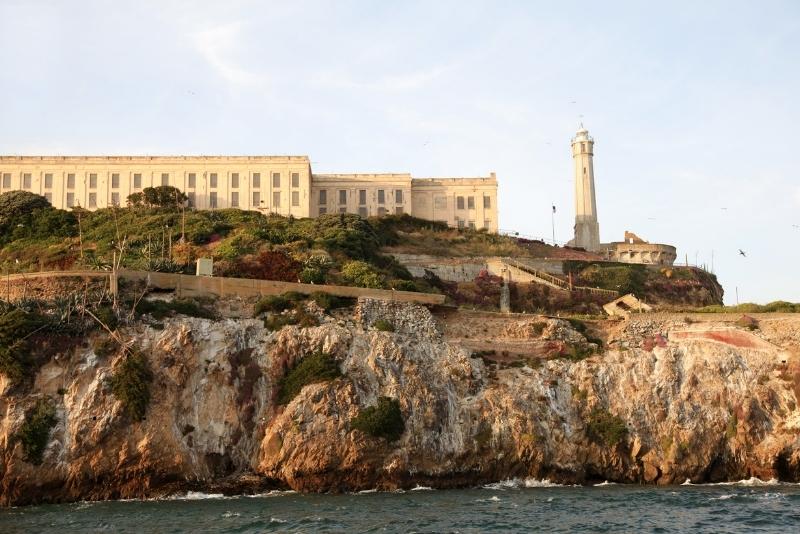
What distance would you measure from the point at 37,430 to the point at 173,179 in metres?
51.0

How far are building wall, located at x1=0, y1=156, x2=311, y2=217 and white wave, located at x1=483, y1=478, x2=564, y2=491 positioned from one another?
47206 mm

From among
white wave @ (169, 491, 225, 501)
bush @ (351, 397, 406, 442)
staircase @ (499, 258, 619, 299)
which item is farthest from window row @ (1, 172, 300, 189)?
Answer: white wave @ (169, 491, 225, 501)

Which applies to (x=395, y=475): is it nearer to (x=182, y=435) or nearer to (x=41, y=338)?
(x=182, y=435)

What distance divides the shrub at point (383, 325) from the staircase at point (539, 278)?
957 inches

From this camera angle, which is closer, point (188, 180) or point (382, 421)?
point (382, 421)

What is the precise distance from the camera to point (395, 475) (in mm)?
43719

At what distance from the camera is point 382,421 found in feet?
145

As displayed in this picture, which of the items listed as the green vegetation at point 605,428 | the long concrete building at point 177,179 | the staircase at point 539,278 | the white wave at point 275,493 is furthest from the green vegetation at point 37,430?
the long concrete building at point 177,179

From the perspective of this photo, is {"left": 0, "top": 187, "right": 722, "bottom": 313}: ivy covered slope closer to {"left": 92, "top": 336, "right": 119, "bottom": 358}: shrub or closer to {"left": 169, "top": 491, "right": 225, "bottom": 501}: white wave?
{"left": 92, "top": 336, "right": 119, "bottom": 358}: shrub

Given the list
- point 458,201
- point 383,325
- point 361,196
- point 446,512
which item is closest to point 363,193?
point 361,196

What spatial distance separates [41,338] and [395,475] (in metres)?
17.3

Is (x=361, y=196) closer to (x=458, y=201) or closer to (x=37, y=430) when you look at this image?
(x=458, y=201)

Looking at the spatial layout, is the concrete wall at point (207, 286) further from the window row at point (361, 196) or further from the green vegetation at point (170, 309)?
the window row at point (361, 196)

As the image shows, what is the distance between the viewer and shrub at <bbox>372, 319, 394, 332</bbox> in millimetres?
51531
